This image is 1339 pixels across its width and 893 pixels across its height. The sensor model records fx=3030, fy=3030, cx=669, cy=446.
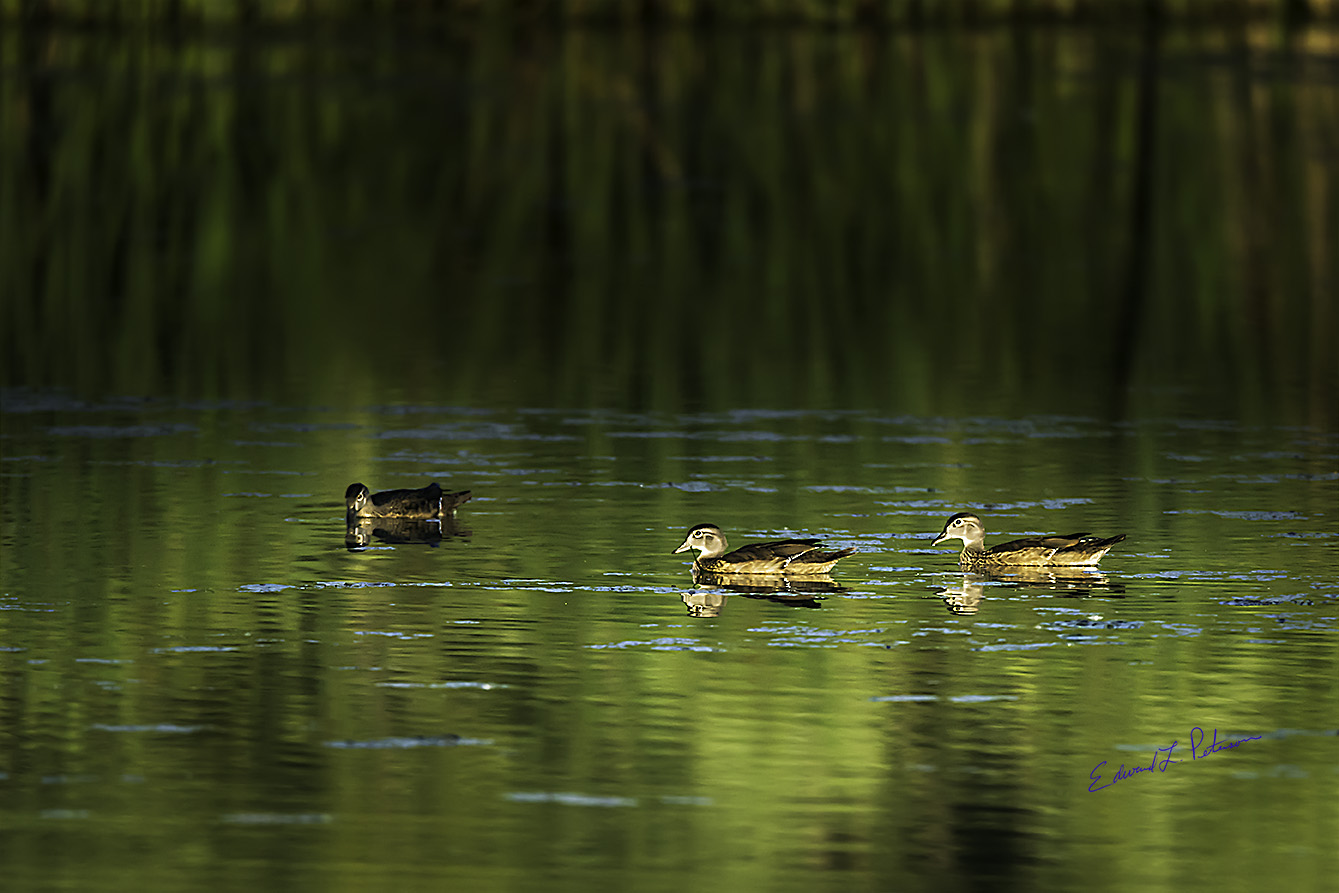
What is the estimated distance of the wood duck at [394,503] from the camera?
56.3ft

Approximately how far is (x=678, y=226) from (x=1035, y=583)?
64.2 ft

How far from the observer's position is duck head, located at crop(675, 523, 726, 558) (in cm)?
1561

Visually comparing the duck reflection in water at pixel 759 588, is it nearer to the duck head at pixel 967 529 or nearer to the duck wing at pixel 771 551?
the duck wing at pixel 771 551

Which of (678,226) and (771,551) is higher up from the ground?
(678,226)

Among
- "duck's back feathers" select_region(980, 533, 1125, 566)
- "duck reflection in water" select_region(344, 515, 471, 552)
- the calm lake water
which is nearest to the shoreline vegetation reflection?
the calm lake water

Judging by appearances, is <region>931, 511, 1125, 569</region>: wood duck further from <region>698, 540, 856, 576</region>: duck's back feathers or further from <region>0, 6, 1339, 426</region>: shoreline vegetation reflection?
<region>0, 6, 1339, 426</region>: shoreline vegetation reflection

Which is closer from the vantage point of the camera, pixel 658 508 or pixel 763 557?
pixel 763 557

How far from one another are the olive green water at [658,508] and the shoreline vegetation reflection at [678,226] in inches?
5.0

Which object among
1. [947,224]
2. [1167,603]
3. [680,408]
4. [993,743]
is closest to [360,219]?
[947,224]

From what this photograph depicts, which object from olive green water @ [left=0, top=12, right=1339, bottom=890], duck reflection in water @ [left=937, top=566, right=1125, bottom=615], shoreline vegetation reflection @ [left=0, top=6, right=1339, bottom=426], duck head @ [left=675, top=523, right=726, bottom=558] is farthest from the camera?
shoreline vegetation reflection @ [left=0, top=6, right=1339, bottom=426]

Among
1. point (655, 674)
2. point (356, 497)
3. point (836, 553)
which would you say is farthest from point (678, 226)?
point (655, 674)

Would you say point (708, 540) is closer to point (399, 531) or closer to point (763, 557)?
point (763, 557)
